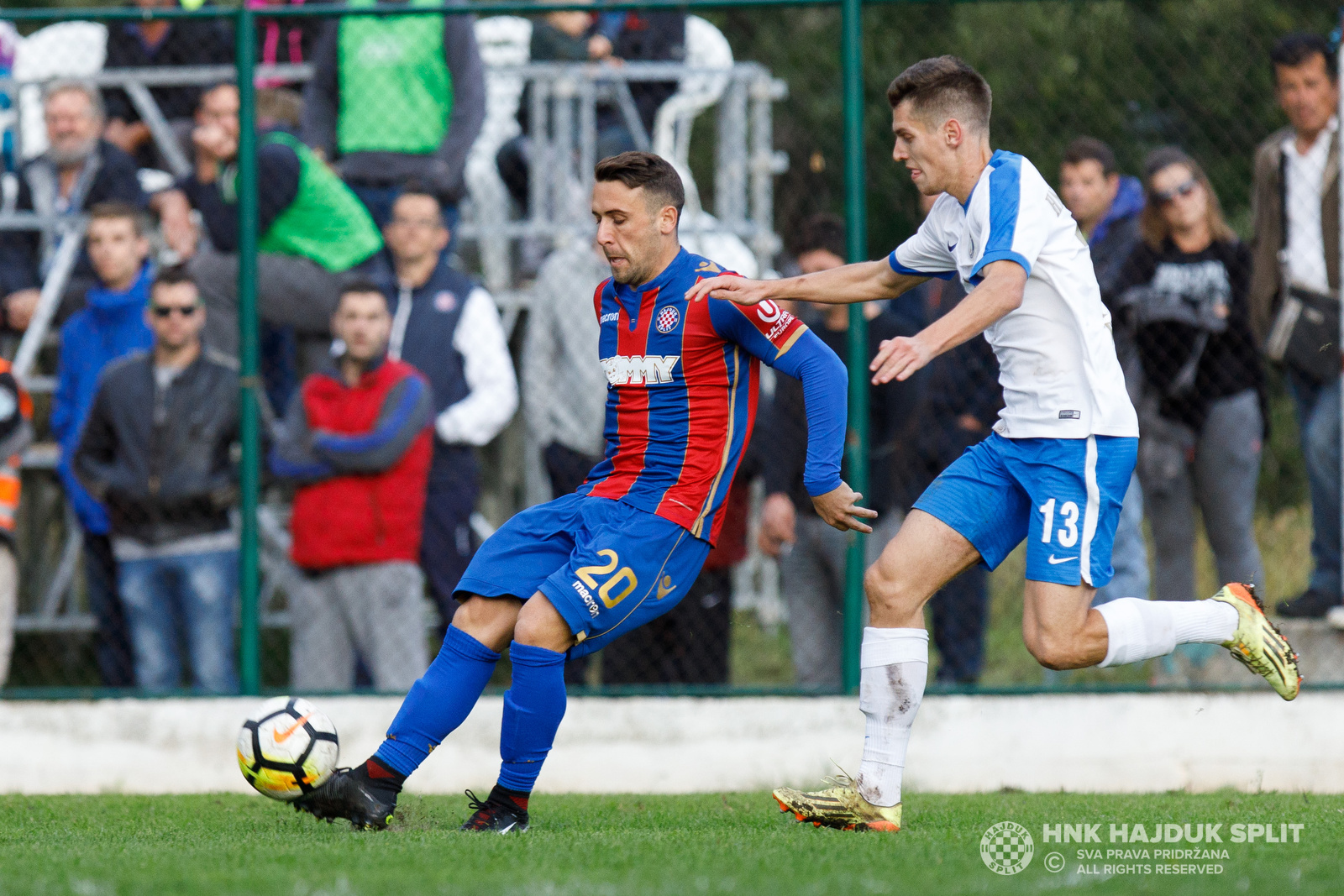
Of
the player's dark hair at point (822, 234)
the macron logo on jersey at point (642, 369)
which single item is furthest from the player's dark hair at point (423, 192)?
the macron logo on jersey at point (642, 369)

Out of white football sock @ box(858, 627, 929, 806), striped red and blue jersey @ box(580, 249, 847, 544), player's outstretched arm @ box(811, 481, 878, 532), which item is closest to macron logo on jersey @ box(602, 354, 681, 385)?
striped red and blue jersey @ box(580, 249, 847, 544)

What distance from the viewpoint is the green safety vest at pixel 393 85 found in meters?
7.60

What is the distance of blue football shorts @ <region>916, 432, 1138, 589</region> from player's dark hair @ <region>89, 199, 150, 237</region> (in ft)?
15.4

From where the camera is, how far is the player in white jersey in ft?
15.6

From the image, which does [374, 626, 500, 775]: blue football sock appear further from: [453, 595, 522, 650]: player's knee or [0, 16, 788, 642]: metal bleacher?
[0, 16, 788, 642]: metal bleacher

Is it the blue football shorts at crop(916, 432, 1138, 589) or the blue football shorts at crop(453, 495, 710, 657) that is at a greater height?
the blue football shorts at crop(916, 432, 1138, 589)

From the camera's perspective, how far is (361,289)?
24.1ft

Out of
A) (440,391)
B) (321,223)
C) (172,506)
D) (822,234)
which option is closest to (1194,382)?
(822,234)

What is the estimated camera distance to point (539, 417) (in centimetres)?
738

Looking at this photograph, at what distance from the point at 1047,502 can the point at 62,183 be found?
5.71 metres

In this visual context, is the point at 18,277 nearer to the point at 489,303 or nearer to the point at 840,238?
the point at 489,303

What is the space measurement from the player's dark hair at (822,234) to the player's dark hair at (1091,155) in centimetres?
113

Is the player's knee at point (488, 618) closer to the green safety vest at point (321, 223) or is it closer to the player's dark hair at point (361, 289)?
the player's dark hair at point (361, 289)

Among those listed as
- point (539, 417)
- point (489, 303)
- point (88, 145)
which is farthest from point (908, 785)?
point (88, 145)
